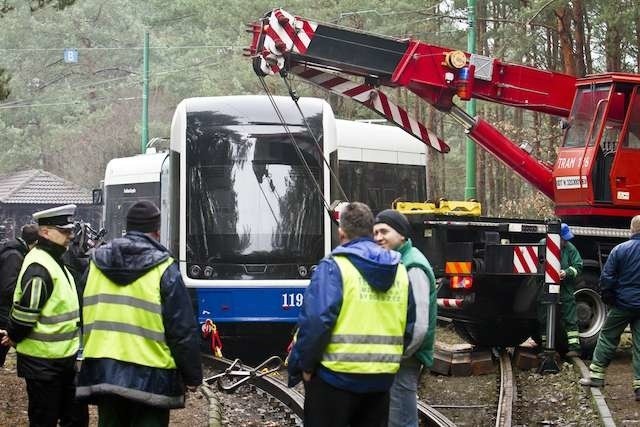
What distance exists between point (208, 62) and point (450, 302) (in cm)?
3738

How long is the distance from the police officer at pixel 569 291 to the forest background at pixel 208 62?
334 inches

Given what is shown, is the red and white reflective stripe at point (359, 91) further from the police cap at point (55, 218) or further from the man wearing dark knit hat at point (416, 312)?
the man wearing dark knit hat at point (416, 312)

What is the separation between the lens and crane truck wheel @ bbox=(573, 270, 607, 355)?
15.3 meters

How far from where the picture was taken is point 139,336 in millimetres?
6348

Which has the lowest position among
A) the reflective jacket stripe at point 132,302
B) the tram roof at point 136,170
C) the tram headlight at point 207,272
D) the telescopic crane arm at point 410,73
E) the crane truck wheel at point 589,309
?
the crane truck wheel at point 589,309

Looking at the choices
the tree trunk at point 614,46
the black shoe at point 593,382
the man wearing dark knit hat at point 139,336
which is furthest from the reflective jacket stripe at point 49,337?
the tree trunk at point 614,46

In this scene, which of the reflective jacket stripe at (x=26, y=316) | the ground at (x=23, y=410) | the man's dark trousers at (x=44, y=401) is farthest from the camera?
the ground at (x=23, y=410)

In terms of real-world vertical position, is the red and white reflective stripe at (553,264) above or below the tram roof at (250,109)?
below

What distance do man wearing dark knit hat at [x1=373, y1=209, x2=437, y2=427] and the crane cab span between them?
8489mm

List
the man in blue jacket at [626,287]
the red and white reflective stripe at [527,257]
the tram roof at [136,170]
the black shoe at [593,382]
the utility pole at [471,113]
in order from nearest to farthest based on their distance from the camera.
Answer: the man in blue jacket at [626,287] → the black shoe at [593,382] → the red and white reflective stripe at [527,257] → the utility pole at [471,113] → the tram roof at [136,170]

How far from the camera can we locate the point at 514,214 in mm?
33500

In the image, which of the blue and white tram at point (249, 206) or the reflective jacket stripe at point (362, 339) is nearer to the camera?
the reflective jacket stripe at point (362, 339)

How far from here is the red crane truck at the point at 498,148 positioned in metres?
Answer: 14.3

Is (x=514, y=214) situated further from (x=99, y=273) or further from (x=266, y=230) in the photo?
(x=99, y=273)
